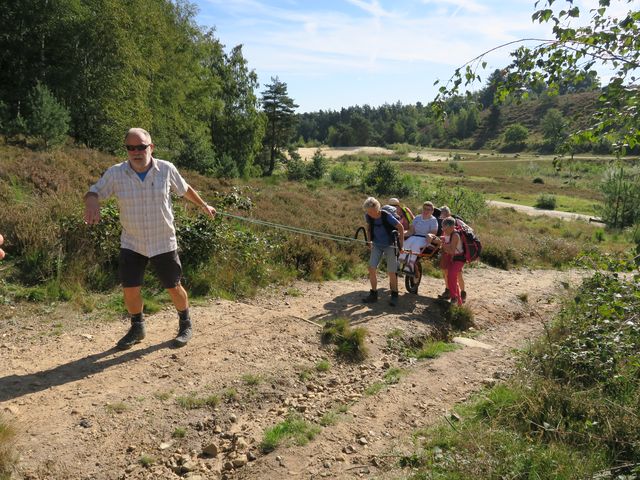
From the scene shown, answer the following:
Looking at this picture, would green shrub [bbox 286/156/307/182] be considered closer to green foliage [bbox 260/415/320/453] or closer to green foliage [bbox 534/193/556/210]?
green foliage [bbox 534/193/556/210]

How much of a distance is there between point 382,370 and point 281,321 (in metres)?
1.49

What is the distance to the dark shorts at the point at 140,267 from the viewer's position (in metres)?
4.93

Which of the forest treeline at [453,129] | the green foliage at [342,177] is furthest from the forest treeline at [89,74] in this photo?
the forest treeline at [453,129]

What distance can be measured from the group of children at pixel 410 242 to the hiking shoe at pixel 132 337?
4.01m

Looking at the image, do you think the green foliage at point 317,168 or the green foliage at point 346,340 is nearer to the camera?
the green foliage at point 346,340

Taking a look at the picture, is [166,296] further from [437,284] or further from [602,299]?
[437,284]

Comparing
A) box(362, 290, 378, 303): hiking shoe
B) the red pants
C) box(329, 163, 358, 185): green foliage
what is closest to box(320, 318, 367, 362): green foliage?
box(362, 290, 378, 303): hiking shoe

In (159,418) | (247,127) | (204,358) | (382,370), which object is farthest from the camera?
(247,127)

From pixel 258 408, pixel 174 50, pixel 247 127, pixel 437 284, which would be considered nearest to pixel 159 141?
pixel 174 50

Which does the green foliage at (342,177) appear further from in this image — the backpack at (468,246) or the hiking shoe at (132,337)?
the hiking shoe at (132,337)

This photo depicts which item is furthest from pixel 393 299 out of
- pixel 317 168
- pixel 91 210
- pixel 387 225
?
pixel 317 168

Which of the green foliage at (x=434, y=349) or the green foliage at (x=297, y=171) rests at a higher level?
the green foliage at (x=297, y=171)

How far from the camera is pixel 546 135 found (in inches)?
162

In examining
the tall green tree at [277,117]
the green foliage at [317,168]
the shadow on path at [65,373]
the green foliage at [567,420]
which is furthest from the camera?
the tall green tree at [277,117]
